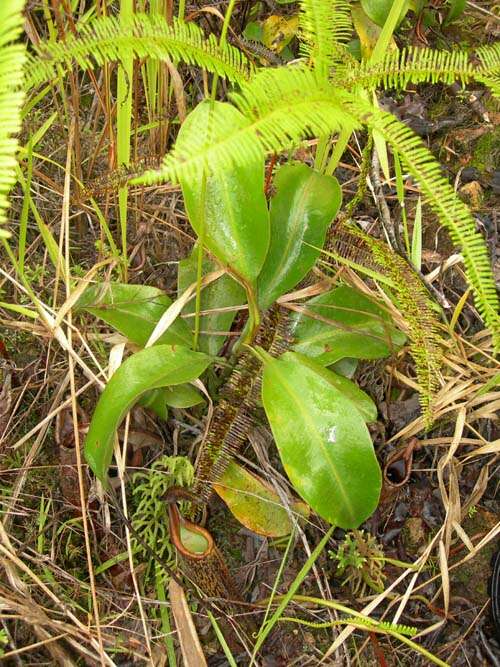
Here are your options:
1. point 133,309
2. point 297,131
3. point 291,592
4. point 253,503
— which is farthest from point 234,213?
point 291,592

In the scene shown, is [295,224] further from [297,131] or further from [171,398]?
[297,131]

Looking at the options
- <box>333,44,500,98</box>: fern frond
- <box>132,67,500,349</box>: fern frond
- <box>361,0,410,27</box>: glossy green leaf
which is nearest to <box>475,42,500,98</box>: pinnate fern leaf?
<box>333,44,500,98</box>: fern frond

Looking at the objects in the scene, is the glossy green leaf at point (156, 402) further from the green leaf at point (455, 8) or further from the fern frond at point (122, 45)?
the green leaf at point (455, 8)

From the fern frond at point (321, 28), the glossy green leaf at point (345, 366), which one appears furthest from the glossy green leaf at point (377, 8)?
the glossy green leaf at point (345, 366)

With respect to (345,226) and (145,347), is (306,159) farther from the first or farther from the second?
(145,347)

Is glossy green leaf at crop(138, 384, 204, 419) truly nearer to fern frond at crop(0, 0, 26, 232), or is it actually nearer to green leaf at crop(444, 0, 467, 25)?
fern frond at crop(0, 0, 26, 232)

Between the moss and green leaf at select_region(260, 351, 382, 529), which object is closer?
green leaf at select_region(260, 351, 382, 529)
